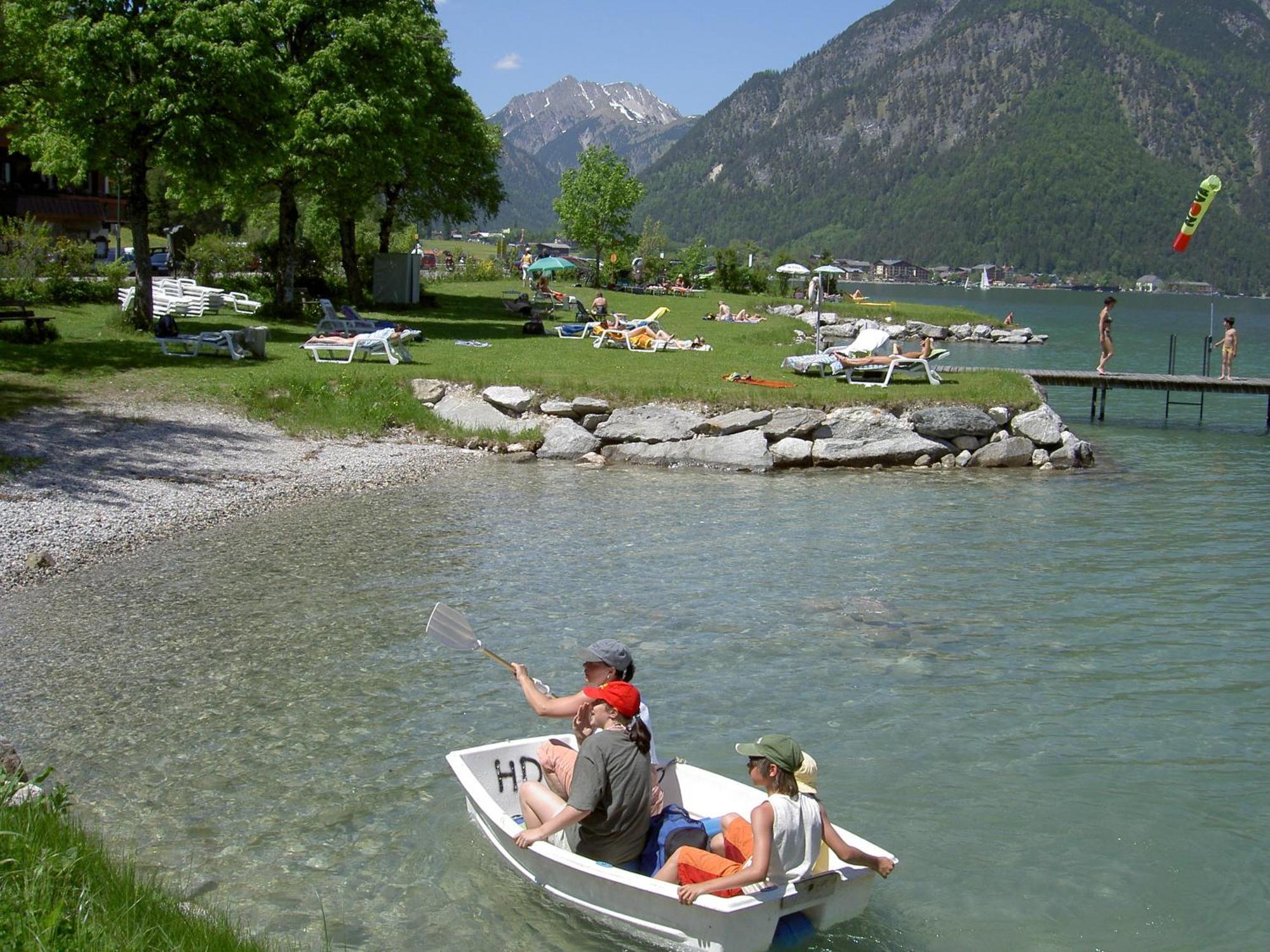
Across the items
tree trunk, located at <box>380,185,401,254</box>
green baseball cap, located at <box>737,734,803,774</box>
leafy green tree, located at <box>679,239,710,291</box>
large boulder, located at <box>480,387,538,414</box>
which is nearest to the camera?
green baseball cap, located at <box>737,734,803,774</box>

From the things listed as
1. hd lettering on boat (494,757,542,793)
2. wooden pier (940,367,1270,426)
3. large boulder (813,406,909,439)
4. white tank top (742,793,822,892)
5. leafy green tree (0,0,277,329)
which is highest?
leafy green tree (0,0,277,329)

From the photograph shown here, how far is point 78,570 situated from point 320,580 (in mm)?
2674

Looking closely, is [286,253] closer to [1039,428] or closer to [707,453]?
[707,453]

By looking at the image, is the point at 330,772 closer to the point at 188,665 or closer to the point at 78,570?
the point at 188,665

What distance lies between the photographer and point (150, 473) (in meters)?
17.2

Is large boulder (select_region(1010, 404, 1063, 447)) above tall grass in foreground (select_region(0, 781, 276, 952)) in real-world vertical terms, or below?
above

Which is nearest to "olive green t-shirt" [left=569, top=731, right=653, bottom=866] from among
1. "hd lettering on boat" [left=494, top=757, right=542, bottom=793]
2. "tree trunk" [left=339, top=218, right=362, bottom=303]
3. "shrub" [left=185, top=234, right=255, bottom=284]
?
"hd lettering on boat" [left=494, top=757, right=542, bottom=793]

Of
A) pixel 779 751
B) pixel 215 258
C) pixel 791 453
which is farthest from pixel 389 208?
pixel 779 751

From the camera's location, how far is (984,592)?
540 inches

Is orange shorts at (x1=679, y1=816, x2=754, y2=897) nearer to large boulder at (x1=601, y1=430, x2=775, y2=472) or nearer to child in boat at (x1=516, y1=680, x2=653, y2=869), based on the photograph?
child in boat at (x1=516, y1=680, x2=653, y2=869)

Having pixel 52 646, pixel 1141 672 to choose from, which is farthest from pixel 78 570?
pixel 1141 672

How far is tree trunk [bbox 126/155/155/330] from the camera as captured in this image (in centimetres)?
2706

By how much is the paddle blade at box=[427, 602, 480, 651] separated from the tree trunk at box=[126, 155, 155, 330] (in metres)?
21.1

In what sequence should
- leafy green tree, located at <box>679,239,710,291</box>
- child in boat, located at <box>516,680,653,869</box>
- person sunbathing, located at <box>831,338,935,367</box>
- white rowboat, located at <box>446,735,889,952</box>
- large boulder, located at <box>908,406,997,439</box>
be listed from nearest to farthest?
white rowboat, located at <box>446,735,889,952</box> → child in boat, located at <box>516,680,653,869</box> → large boulder, located at <box>908,406,997,439</box> → person sunbathing, located at <box>831,338,935,367</box> → leafy green tree, located at <box>679,239,710,291</box>
